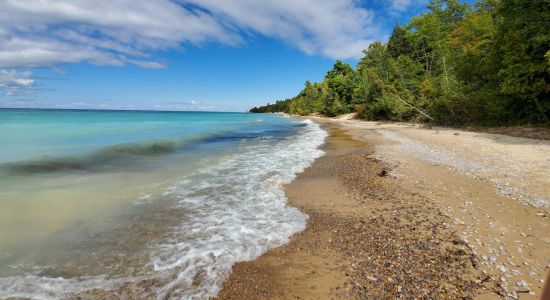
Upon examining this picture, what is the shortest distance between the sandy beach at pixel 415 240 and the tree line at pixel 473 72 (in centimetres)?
1180

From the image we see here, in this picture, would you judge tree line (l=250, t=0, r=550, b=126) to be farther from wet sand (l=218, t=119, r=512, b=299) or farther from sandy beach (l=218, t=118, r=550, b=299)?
wet sand (l=218, t=119, r=512, b=299)

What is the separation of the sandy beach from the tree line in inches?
464

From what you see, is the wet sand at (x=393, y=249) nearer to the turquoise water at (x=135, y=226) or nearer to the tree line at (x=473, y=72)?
the turquoise water at (x=135, y=226)

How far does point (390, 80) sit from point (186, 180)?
137 feet

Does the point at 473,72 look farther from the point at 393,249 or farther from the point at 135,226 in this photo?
the point at 135,226

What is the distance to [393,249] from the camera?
16.0 feet

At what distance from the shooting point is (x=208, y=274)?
4.54 m

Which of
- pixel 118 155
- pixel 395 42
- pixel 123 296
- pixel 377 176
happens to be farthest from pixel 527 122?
pixel 395 42

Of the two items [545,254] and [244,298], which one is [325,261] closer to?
[244,298]

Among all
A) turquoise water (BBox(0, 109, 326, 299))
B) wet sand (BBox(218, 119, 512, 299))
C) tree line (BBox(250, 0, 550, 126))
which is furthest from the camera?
tree line (BBox(250, 0, 550, 126))

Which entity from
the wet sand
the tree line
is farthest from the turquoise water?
the tree line

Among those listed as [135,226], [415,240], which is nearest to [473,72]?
[415,240]

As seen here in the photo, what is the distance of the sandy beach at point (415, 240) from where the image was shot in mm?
3986

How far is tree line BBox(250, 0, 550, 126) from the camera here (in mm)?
17078
